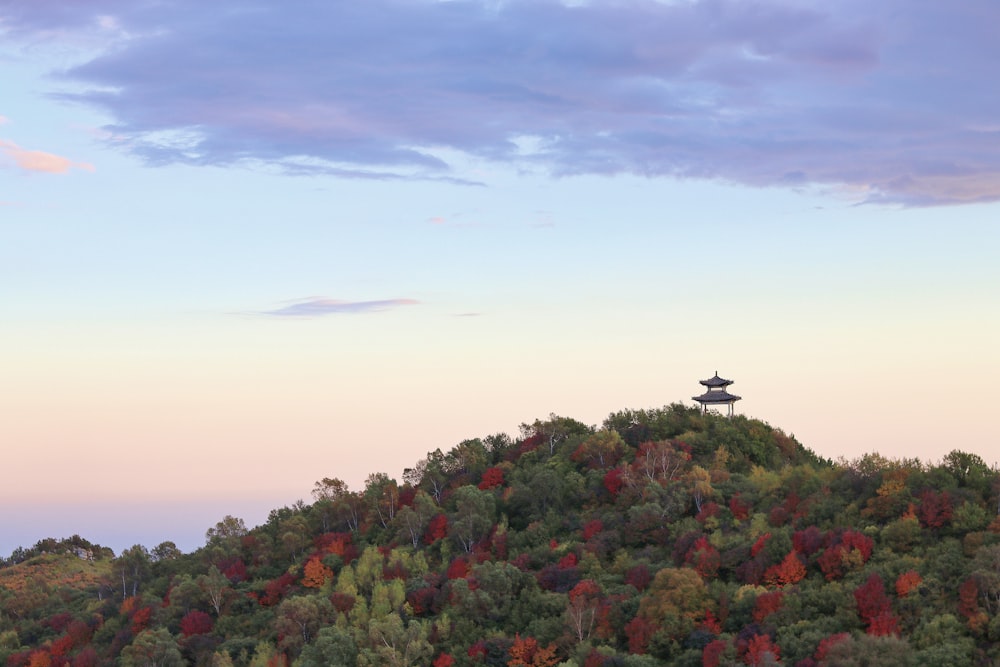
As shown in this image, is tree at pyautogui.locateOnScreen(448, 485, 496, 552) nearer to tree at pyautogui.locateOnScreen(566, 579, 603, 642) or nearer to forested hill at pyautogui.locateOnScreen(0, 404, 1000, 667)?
forested hill at pyautogui.locateOnScreen(0, 404, 1000, 667)

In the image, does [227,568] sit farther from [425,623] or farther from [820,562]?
[820,562]

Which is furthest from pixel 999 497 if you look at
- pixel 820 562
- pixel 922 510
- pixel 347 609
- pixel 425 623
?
pixel 347 609

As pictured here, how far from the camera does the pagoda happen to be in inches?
4035

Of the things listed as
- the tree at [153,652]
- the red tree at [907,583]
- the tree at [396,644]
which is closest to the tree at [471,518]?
the tree at [396,644]

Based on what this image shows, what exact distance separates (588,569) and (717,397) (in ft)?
103

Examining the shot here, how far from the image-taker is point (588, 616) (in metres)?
68.9

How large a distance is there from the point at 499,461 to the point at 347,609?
28.3m

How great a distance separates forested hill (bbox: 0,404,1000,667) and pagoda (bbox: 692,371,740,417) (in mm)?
3331

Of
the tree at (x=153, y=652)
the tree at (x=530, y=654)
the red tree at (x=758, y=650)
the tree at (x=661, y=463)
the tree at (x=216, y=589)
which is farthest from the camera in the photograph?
the tree at (x=216, y=589)

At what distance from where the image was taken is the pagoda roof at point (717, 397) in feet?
336

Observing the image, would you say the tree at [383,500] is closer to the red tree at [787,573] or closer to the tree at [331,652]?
the tree at [331,652]

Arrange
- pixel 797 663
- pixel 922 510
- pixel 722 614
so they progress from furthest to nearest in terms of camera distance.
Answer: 1. pixel 922 510
2. pixel 722 614
3. pixel 797 663

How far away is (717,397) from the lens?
10269 cm

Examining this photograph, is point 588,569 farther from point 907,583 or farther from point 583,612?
point 907,583
